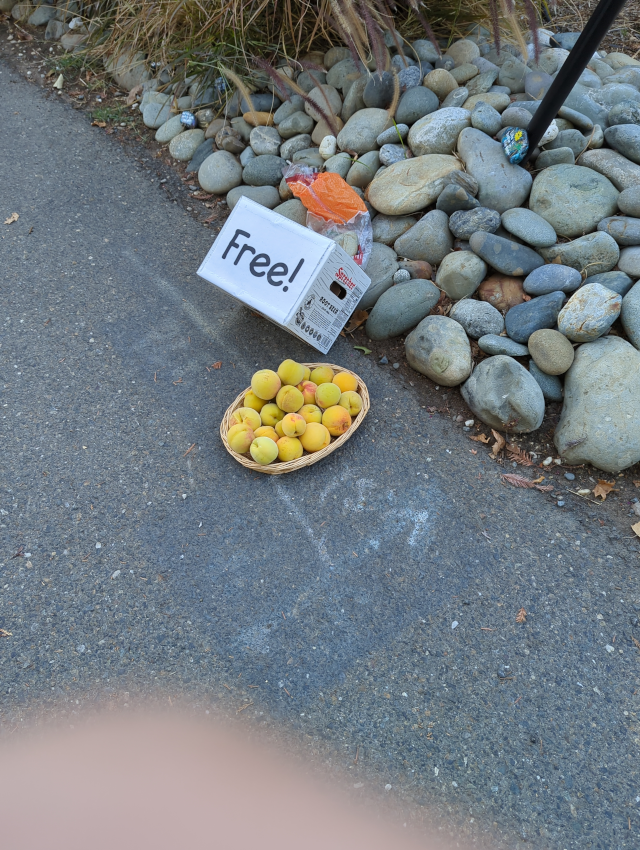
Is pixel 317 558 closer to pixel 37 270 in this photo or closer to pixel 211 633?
pixel 211 633

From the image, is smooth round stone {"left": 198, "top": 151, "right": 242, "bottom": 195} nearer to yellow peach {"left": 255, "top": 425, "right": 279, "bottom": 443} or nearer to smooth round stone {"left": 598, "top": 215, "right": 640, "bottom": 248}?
yellow peach {"left": 255, "top": 425, "right": 279, "bottom": 443}

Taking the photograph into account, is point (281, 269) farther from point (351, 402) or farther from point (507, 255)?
point (507, 255)

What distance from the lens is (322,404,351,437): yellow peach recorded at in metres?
2.36

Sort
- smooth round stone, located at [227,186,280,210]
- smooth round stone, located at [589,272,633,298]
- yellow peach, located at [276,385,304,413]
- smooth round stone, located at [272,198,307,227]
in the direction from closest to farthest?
yellow peach, located at [276,385,304,413], smooth round stone, located at [589,272,633,298], smooth round stone, located at [272,198,307,227], smooth round stone, located at [227,186,280,210]

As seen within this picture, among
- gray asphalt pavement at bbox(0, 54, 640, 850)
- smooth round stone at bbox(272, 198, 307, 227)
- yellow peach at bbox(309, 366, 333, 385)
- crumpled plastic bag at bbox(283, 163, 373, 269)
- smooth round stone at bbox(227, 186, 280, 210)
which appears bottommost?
gray asphalt pavement at bbox(0, 54, 640, 850)

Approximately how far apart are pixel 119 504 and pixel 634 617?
1.99 m

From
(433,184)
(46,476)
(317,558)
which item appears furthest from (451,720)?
(433,184)

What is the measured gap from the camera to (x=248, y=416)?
7.70 feet

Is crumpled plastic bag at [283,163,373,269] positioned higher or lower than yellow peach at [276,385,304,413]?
higher

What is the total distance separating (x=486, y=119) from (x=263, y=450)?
6.94 feet

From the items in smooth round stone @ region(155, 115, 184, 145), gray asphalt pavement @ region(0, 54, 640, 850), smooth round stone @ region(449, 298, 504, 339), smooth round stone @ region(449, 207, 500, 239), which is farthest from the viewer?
smooth round stone @ region(155, 115, 184, 145)

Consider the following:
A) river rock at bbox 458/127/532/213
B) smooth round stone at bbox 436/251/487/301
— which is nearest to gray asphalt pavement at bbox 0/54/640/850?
smooth round stone at bbox 436/251/487/301

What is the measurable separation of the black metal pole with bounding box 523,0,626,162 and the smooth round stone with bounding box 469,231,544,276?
0.53 metres

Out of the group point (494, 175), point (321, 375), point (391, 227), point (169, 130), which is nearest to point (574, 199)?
point (494, 175)
